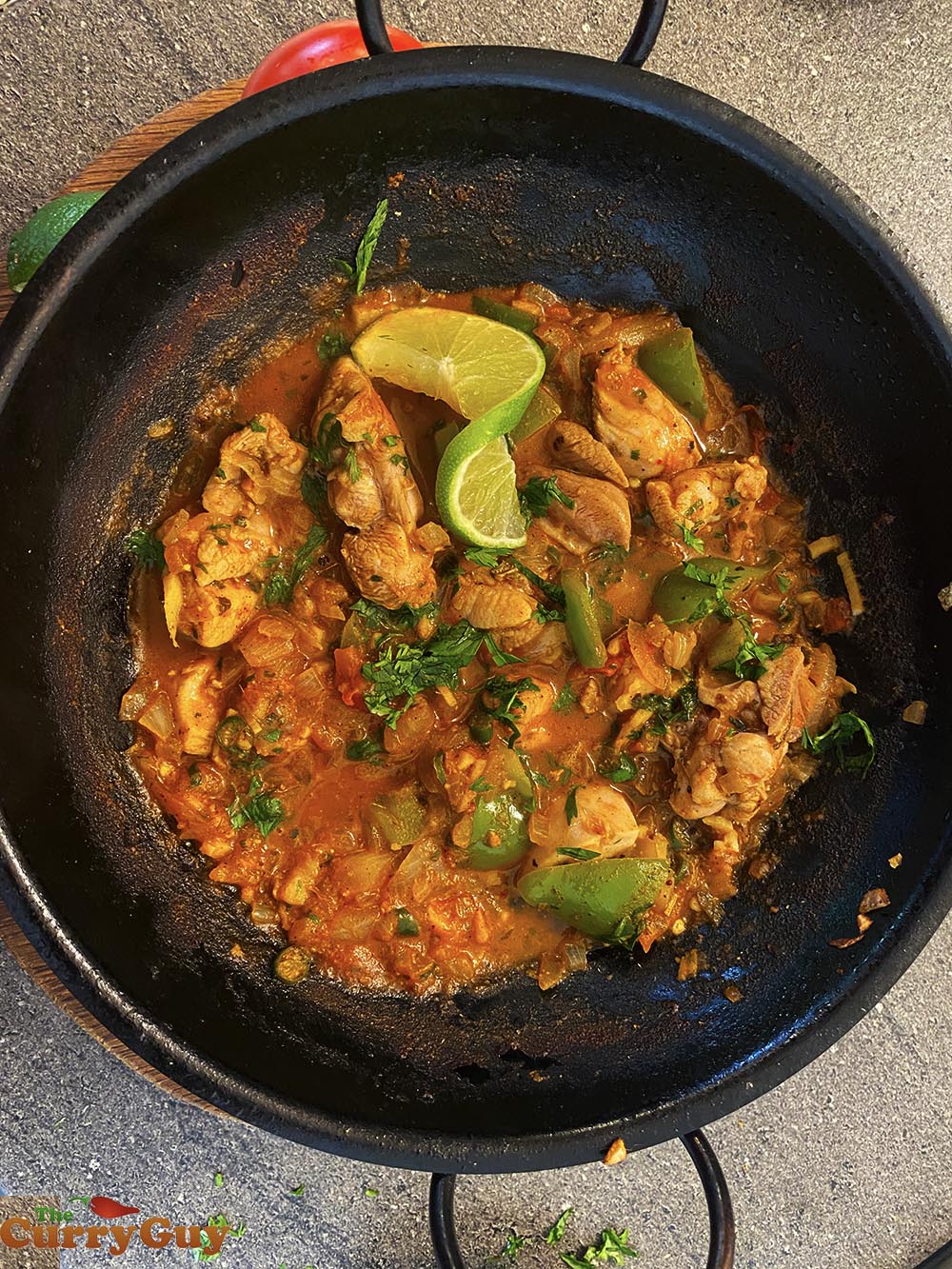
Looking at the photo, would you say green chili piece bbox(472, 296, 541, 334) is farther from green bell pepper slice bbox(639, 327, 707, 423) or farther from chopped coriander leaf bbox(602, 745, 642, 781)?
chopped coriander leaf bbox(602, 745, 642, 781)

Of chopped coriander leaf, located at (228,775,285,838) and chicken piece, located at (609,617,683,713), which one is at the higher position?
chicken piece, located at (609,617,683,713)

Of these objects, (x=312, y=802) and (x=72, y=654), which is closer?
(x=72, y=654)

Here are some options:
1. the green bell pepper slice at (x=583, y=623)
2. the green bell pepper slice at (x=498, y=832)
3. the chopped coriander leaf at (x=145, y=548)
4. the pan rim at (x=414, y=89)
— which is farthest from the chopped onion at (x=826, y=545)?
the chopped coriander leaf at (x=145, y=548)

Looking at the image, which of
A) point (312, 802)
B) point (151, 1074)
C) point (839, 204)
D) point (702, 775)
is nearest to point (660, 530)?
point (702, 775)

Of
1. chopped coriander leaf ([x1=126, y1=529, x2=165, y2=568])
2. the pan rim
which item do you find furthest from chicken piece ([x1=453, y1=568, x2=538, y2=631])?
the pan rim

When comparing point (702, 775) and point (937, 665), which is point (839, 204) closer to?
point (937, 665)

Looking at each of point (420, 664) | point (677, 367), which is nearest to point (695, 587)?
point (677, 367)
